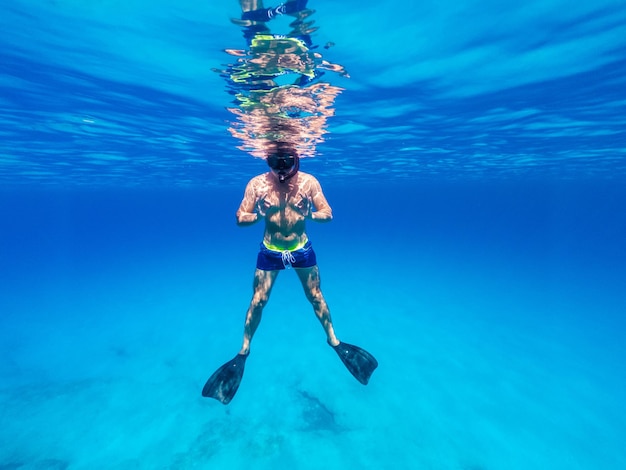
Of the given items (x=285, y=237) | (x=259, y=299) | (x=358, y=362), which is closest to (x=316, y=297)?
(x=259, y=299)

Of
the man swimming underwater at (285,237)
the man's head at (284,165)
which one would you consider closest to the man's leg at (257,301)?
the man swimming underwater at (285,237)

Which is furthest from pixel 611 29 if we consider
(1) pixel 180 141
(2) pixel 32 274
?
(2) pixel 32 274

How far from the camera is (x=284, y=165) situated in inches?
239

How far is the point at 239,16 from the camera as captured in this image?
18.7 ft

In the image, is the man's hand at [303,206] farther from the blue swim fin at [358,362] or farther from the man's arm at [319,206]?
the blue swim fin at [358,362]

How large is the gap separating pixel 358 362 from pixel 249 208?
3.56m

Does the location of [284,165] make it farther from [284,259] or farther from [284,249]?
Result: [284,259]

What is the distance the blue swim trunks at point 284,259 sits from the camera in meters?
6.03

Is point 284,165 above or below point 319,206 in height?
above

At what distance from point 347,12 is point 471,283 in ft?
75.4

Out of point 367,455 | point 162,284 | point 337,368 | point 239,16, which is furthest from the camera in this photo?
point 162,284

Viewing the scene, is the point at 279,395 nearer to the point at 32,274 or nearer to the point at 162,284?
the point at 162,284

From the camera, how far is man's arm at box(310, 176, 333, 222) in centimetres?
565

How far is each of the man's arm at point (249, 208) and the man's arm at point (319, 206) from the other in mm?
1061
